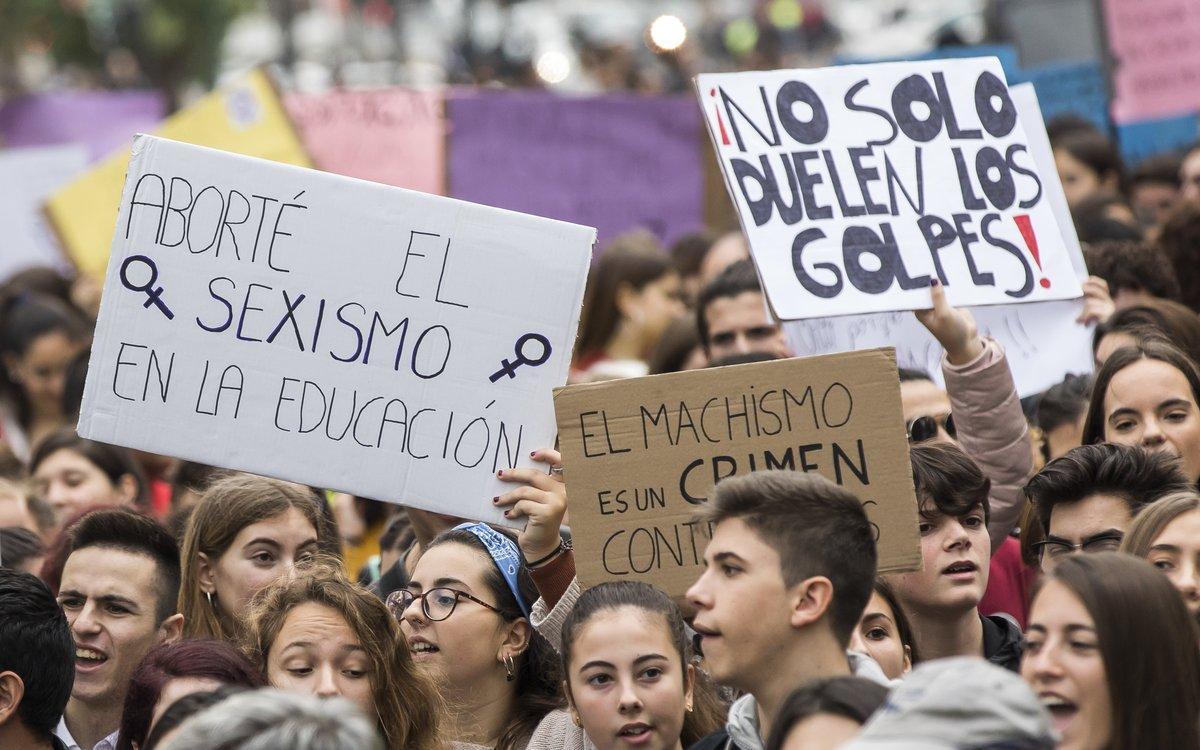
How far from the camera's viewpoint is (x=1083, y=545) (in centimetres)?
479

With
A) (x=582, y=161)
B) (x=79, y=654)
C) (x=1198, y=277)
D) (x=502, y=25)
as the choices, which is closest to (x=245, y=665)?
(x=79, y=654)

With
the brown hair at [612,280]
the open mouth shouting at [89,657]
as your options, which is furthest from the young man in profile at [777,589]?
the brown hair at [612,280]

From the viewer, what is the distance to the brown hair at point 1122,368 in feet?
17.8

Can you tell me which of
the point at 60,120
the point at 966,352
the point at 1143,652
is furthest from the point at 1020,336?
the point at 60,120

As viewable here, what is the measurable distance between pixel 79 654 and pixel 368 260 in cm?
138

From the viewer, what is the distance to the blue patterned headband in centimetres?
515

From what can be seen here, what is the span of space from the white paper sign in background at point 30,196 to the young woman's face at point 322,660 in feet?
23.4

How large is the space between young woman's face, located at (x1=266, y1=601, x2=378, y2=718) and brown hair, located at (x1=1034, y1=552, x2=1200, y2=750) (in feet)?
6.39

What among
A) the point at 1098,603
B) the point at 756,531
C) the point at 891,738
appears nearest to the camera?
the point at 891,738

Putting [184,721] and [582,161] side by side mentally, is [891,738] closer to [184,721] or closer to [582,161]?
[184,721]

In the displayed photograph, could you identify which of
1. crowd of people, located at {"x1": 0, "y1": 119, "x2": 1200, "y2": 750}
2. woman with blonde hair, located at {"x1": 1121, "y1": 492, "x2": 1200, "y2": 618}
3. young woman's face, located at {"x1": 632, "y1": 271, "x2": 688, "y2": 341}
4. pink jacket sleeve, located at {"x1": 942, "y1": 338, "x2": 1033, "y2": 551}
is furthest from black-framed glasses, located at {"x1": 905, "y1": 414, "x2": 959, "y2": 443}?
Result: young woman's face, located at {"x1": 632, "y1": 271, "x2": 688, "y2": 341}

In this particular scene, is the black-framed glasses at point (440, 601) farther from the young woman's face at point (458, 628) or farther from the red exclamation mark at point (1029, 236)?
the red exclamation mark at point (1029, 236)

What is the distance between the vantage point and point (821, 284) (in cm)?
518

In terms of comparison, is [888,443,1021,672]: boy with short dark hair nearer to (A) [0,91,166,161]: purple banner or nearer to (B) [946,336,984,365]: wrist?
(B) [946,336,984,365]: wrist
